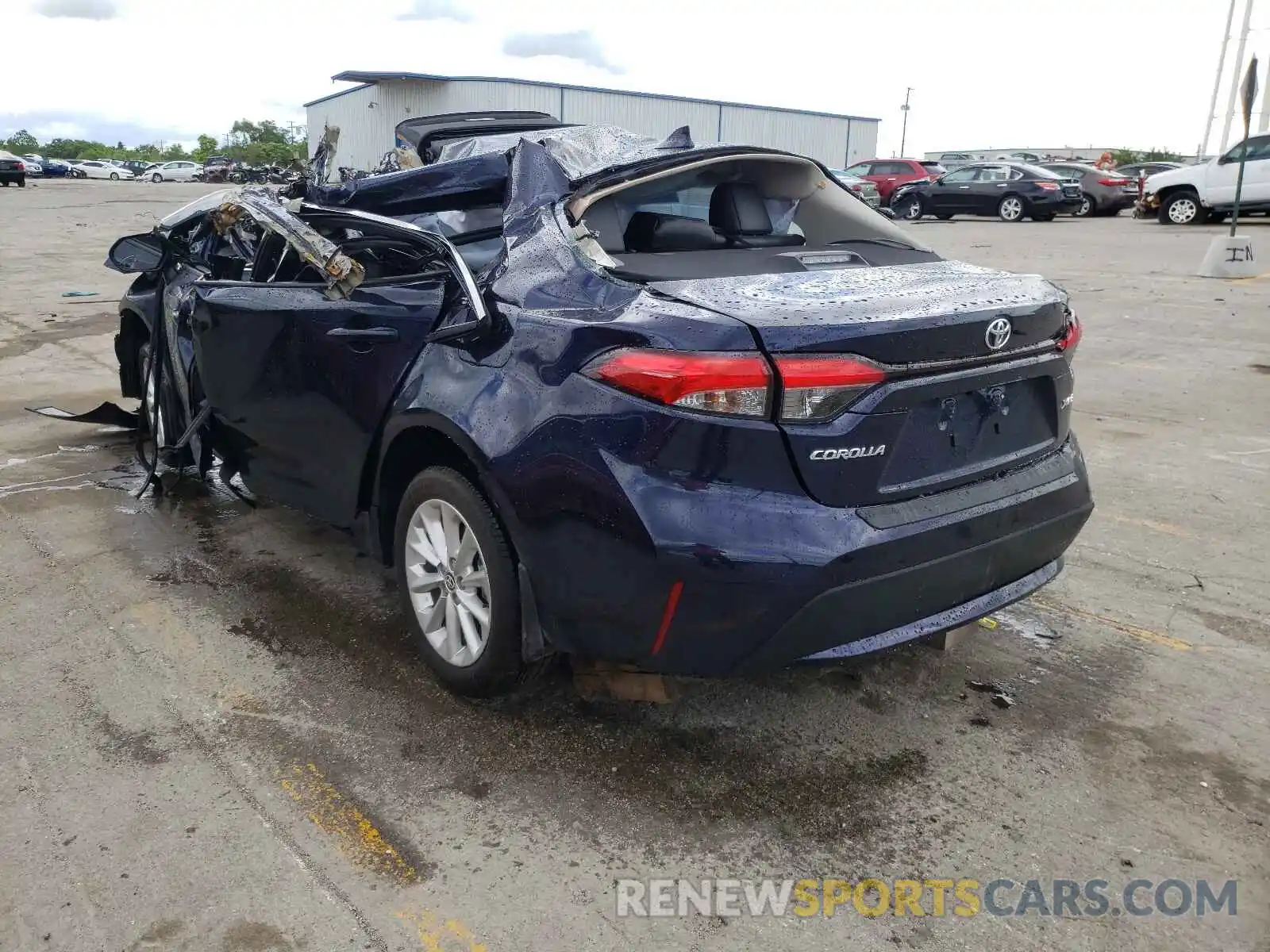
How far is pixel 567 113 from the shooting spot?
46.1 m

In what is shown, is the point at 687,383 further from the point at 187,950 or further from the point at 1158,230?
the point at 1158,230

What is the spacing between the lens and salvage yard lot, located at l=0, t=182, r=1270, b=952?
7.74 feet

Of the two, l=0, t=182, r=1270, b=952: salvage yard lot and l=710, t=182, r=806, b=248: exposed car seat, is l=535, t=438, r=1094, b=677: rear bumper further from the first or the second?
l=710, t=182, r=806, b=248: exposed car seat

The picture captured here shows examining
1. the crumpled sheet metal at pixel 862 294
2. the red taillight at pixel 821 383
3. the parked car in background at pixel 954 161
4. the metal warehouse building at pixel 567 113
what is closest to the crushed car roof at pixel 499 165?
the crumpled sheet metal at pixel 862 294

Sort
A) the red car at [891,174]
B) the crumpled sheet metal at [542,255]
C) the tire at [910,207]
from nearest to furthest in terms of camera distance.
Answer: the crumpled sheet metal at [542,255] → the tire at [910,207] → the red car at [891,174]

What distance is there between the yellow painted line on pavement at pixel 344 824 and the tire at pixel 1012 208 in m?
25.0

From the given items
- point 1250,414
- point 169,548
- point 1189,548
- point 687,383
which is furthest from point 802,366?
point 1250,414

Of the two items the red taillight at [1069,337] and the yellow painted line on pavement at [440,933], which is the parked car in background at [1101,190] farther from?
the yellow painted line on pavement at [440,933]

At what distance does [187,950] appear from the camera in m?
2.24

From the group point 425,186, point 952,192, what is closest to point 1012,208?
point 952,192

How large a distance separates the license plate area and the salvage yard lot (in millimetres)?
725

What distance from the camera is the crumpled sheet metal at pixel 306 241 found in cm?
355

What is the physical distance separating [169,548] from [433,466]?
2.07 metres

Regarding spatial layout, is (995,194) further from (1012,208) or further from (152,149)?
(152,149)
